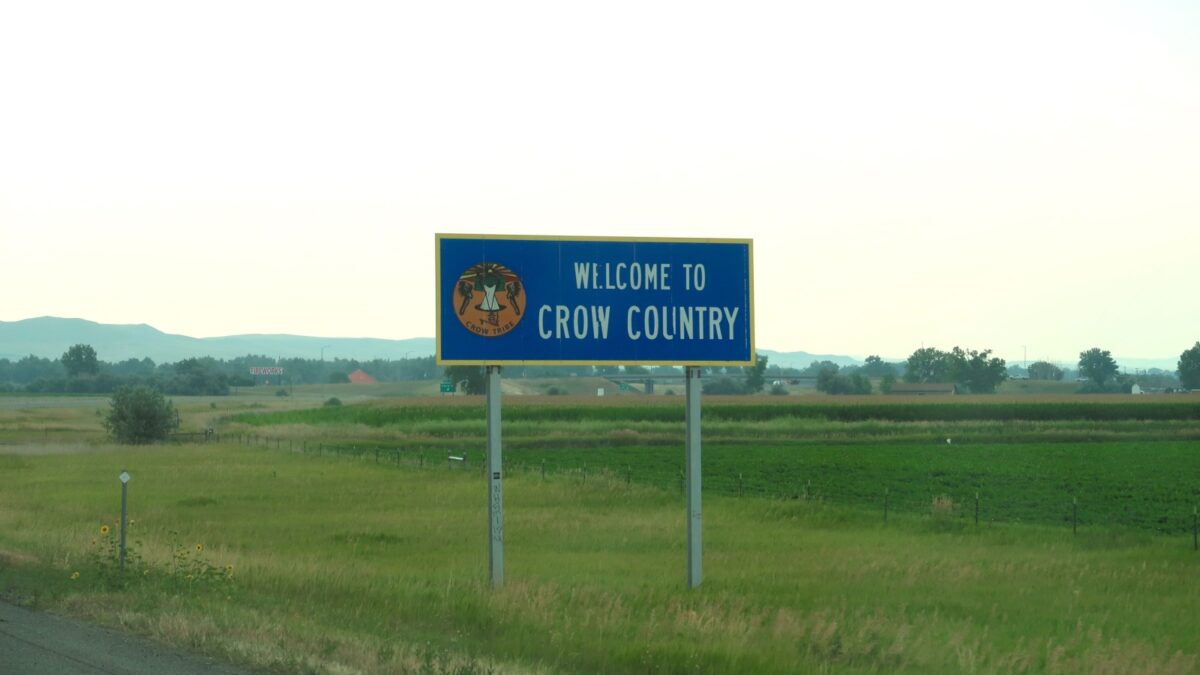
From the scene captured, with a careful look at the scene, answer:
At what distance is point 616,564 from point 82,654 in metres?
13.2

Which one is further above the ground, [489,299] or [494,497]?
[489,299]

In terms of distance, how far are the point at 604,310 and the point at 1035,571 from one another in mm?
10129

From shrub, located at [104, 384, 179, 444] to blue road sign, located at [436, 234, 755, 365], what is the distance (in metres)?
63.7

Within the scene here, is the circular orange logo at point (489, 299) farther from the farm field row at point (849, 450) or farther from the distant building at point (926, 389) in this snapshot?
the distant building at point (926, 389)

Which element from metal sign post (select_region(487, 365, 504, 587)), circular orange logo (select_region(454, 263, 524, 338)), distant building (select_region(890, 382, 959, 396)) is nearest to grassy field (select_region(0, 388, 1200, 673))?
metal sign post (select_region(487, 365, 504, 587))

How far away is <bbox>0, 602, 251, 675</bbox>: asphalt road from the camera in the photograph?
11383mm

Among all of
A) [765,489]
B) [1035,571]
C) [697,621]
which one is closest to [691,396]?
[697,621]

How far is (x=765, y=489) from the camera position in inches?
1711

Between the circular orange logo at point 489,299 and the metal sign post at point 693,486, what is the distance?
9.64 feet

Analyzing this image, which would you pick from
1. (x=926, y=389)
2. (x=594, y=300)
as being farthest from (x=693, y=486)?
(x=926, y=389)

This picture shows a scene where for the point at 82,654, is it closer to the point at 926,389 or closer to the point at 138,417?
the point at 138,417

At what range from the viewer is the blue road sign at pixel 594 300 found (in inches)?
764

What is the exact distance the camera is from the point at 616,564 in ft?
79.3

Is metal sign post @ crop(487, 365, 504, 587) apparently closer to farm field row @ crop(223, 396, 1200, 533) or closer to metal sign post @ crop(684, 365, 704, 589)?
metal sign post @ crop(684, 365, 704, 589)
